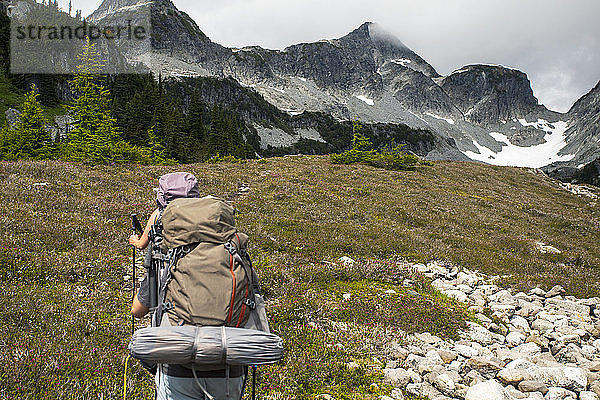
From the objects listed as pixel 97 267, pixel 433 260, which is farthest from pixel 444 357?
pixel 97 267

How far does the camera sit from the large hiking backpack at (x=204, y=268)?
10.3ft

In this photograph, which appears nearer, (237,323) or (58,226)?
(237,323)

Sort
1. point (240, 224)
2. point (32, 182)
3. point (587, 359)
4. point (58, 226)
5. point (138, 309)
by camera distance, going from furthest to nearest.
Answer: point (32, 182) < point (240, 224) < point (58, 226) < point (587, 359) < point (138, 309)

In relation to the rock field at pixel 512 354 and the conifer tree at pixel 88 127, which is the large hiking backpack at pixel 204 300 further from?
the conifer tree at pixel 88 127

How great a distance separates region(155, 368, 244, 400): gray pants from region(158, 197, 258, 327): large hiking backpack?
0.48 m

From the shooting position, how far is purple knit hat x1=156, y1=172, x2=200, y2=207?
13.3 feet

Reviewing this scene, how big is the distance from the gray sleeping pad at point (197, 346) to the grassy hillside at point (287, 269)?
2.51 meters

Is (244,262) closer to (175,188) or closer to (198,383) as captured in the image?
(198,383)

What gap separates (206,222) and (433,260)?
1022 centimetres

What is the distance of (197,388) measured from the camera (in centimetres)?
319

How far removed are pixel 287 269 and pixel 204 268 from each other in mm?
6795

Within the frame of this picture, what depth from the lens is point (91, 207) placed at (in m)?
14.1

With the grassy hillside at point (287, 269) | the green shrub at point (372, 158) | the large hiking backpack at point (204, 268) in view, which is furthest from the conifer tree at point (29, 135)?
the large hiking backpack at point (204, 268)

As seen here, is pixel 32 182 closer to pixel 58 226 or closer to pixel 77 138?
pixel 58 226
